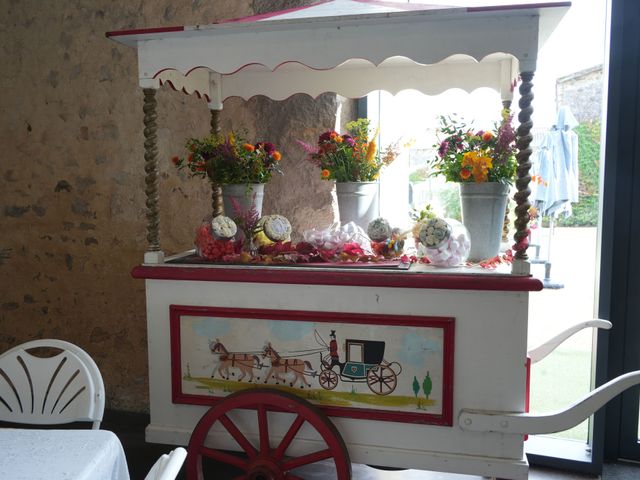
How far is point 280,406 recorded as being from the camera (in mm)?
Result: 2246

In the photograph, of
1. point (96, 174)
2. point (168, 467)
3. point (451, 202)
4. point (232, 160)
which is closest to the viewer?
point (168, 467)

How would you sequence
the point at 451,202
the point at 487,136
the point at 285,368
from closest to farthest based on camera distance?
the point at 285,368 → the point at 487,136 → the point at 451,202

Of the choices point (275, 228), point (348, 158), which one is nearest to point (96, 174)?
point (275, 228)

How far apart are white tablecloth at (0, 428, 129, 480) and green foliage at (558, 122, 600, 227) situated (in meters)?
2.48

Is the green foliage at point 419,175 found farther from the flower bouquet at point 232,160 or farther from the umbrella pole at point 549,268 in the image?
the flower bouquet at point 232,160

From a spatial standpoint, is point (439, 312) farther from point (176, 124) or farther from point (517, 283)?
point (176, 124)

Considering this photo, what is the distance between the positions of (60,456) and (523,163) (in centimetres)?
173

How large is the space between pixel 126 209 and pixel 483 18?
2294 millimetres

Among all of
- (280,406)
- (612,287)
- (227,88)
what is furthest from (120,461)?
(612,287)

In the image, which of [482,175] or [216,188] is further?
[216,188]

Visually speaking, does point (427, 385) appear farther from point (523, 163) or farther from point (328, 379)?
point (523, 163)

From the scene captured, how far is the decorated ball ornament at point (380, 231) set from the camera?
2.52m

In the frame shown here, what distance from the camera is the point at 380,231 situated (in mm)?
2518

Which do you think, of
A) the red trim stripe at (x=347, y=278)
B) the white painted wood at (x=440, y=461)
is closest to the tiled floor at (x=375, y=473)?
the white painted wood at (x=440, y=461)
